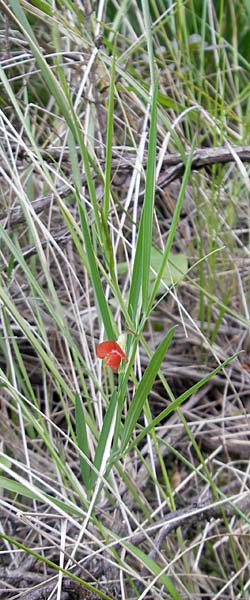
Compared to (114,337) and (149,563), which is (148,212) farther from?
(149,563)

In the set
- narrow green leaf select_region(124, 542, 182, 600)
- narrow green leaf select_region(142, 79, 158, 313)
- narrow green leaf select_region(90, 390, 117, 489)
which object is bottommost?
narrow green leaf select_region(124, 542, 182, 600)

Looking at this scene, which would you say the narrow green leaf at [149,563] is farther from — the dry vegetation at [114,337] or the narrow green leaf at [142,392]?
the narrow green leaf at [142,392]

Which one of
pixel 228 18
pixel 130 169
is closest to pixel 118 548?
pixel 130 169

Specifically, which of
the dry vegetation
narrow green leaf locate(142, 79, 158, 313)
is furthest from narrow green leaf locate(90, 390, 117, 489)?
narrow green leaf locate(142, 79, 158, 313)

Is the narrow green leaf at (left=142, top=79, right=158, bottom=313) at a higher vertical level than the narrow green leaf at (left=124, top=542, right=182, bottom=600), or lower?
higher

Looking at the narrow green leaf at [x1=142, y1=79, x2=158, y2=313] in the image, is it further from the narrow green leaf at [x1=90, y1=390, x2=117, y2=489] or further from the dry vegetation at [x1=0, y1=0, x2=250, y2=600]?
the narrow green leaf at [x1=90, y1=390, x2=117, y2=489]

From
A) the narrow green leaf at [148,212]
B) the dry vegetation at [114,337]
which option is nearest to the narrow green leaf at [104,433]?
the dry vegetation at [114,337]

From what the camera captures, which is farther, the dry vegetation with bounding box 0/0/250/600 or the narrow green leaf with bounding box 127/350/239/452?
the dry vegetation with bounding box 0/0/250/600

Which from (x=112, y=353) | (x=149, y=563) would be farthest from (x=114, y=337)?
(x=149, y=563)
